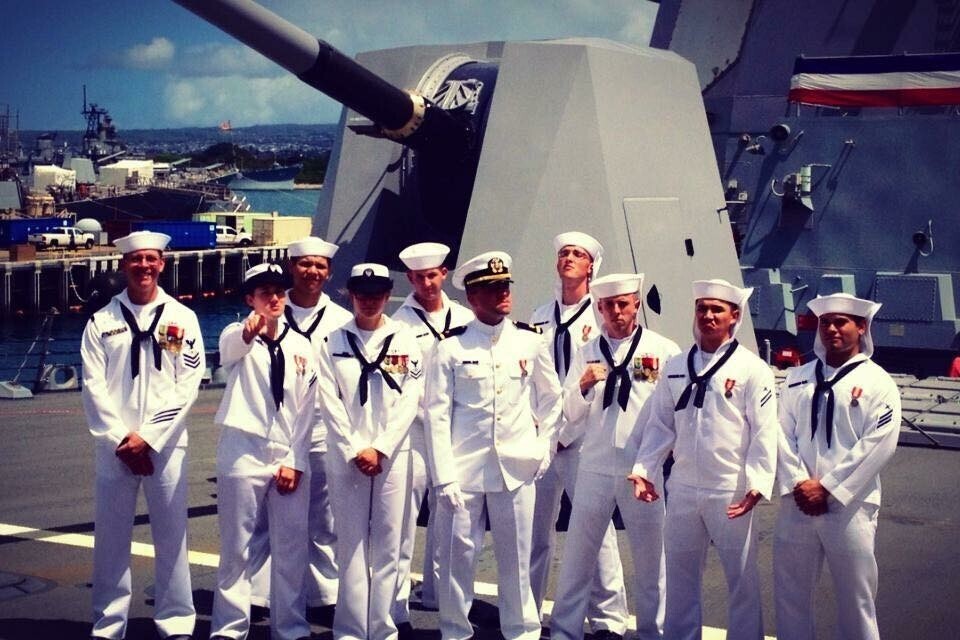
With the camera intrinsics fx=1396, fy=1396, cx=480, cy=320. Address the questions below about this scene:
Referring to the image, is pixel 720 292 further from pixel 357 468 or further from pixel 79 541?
pixel 79 541

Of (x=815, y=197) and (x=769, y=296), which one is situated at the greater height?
(x=815, y=197)

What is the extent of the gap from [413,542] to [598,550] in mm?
857

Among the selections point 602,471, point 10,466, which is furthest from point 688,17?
point 602,471

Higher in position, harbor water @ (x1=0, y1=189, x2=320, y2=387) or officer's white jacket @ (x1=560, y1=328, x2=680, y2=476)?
harbor water @ (x1=0, y1=189, x2=320, y2=387)

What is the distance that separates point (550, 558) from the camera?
18.4ft

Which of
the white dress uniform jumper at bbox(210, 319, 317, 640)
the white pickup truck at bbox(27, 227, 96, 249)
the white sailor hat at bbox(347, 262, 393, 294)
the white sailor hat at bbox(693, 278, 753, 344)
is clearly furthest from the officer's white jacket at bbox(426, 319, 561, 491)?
the white pickup truck at bbox(27, 227, 96, 249)

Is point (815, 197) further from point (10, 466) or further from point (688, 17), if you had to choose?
point (10, 466)

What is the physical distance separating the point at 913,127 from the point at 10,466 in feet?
35.1

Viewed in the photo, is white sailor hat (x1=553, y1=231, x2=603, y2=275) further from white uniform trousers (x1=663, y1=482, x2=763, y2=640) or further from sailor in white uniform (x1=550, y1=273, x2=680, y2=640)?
white uniform trousers (x1=663, y1=482, x2=763, y2=640)

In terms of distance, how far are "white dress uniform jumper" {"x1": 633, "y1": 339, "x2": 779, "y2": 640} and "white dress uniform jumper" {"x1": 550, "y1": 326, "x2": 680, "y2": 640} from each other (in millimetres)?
248

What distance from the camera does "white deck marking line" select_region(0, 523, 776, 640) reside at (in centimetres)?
593

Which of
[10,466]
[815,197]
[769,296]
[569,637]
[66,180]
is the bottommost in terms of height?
[569,637]

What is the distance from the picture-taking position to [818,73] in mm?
16234

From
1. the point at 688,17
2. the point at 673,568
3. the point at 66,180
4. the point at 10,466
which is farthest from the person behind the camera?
the point at 66,180
